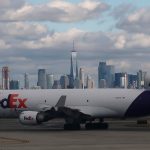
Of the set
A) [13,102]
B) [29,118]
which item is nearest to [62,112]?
[29,118]

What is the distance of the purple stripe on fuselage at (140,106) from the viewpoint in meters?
45.7

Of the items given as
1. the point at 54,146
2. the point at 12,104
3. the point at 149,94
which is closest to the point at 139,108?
the point at 149,94

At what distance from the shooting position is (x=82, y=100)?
4794 centimetres

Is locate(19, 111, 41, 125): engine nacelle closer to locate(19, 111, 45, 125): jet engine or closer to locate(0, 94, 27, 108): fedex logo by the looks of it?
locate(19, 111, 45, 125): jet engine

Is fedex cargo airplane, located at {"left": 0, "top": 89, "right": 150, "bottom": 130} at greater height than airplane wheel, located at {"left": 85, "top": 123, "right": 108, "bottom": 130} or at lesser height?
greater

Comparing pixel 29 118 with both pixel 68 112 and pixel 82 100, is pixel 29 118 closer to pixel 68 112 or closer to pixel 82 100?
pixel 68 112

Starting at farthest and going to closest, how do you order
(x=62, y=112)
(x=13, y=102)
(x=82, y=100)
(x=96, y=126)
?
1. (x=13, y=102)
2. (x=96, y=126)
3. (x=82, y=100)
4. (x=62, y=112)

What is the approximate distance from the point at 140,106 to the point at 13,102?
38.6ft

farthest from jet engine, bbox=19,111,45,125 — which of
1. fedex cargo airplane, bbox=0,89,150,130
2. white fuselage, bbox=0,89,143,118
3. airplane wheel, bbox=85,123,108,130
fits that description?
airplane wheel, bbox=85,123,108,130

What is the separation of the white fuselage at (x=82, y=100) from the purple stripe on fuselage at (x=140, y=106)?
317 mm

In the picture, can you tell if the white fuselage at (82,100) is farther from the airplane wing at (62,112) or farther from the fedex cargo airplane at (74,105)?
the airplane wing at (62,112)

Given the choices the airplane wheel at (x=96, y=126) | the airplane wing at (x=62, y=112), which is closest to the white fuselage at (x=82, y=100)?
the airplane wing at (x=62, y=112)

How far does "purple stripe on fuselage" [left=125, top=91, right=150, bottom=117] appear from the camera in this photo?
1797 inches

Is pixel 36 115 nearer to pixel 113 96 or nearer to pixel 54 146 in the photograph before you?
pixel 113 96
